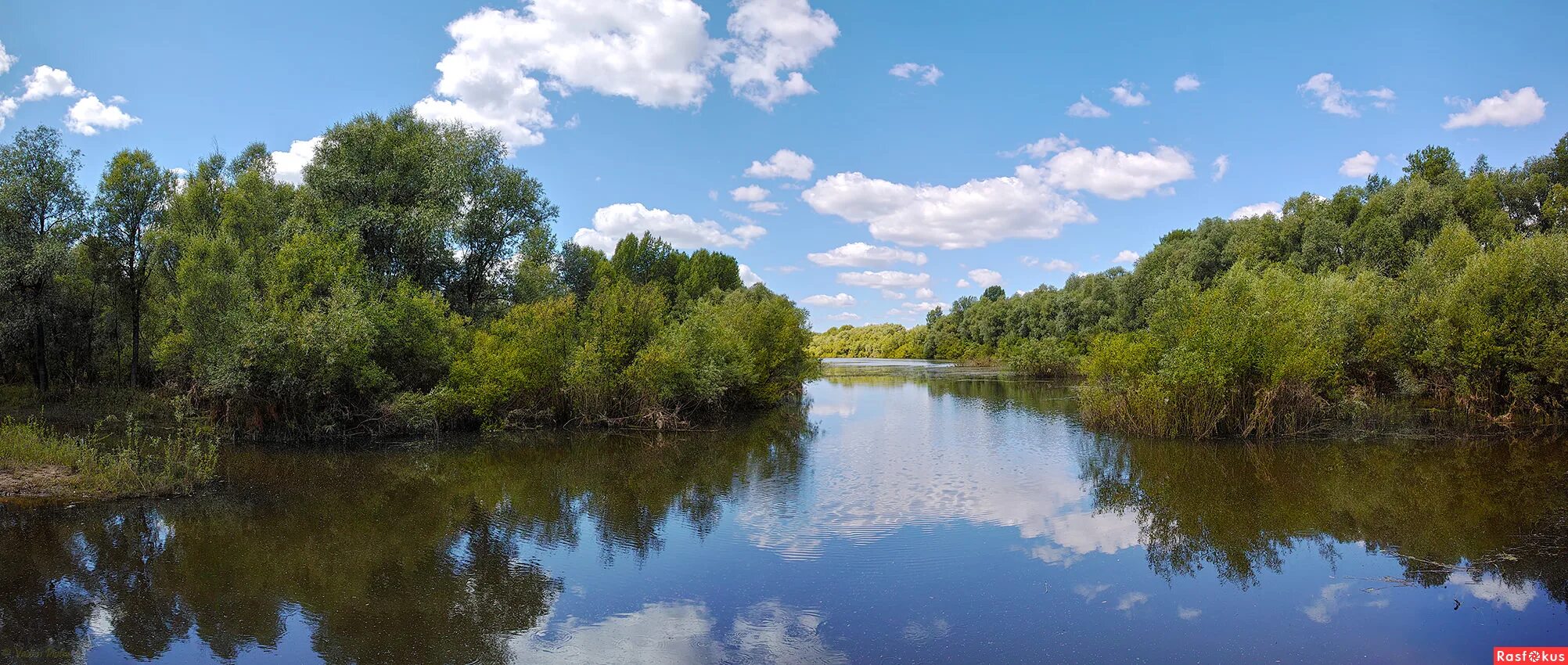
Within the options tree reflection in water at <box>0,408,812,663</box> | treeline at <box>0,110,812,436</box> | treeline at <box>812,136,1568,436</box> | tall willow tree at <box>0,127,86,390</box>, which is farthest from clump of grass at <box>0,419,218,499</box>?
treeline at <box>812,136,1568,436</box>

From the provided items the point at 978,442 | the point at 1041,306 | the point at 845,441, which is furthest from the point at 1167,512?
the point at 1041,306

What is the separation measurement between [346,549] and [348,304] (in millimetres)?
13964

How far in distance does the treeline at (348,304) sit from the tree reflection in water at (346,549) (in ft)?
12.5

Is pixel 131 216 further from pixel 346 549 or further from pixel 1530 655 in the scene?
pixel 1530 655

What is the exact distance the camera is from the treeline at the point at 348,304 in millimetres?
23375

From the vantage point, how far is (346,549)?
1195 cm

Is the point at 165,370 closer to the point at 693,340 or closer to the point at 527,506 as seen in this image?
the point at 693,340

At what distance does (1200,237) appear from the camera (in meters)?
61.8

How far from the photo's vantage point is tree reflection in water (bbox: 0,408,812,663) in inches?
340

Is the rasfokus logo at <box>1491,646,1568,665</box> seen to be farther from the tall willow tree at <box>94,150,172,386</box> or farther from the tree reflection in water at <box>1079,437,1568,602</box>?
the tall willow tree at <box>94,150,172,386</box>

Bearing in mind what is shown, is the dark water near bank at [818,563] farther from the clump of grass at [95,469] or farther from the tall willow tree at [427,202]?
the tall willow tree at [427,202]

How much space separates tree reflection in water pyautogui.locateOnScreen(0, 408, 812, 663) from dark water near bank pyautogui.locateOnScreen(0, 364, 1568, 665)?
0.20 feet

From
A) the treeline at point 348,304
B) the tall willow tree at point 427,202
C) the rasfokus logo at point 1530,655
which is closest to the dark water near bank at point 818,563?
the rasfokus logo at point 1530,655

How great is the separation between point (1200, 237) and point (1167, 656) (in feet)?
206
